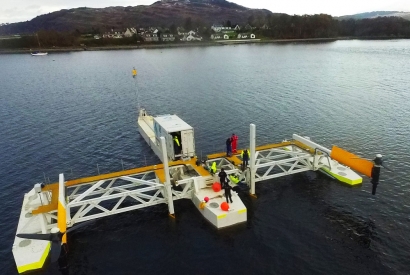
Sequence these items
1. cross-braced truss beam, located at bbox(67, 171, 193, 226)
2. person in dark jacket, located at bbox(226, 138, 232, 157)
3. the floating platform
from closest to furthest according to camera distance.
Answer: the floating platform
cross-braced truss beam, located at bbox(67, 171, 193, 226)
person in dark jacket, located at bbox(226, 138, 232, 157)

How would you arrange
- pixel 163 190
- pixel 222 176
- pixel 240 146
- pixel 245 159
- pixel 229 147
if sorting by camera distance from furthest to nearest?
pixel 240 146 < pixel 229 147 < pixel 245 159 < pixel 163 190 < pixel 222 176

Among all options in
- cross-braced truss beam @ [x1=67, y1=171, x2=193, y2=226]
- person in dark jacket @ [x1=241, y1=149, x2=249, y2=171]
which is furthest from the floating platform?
person in dark jacket @ [x1=241, y1=149, x2=249, y2=171]

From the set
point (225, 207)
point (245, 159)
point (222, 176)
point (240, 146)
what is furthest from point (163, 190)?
point (240, 146)

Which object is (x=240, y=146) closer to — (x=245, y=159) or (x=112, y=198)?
(x=245, y=159)

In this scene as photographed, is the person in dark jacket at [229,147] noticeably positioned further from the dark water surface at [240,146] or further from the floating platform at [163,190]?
the dark water surface at [240,146]

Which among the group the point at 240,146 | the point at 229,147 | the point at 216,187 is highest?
the point at 229,147

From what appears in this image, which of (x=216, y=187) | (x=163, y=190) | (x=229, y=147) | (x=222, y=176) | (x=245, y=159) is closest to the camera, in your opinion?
(x=222, y=176)

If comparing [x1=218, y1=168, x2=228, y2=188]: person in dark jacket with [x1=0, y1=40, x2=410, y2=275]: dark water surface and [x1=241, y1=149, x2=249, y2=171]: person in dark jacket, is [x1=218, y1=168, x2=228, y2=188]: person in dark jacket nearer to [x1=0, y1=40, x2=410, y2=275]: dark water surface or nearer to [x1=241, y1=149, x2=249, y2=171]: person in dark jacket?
[x1=0, y1=40, x2=410, y2=275]: dark water surface

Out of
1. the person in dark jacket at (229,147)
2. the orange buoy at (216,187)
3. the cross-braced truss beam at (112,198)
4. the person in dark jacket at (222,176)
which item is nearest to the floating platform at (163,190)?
the cross-braced truss beam at (112,198)

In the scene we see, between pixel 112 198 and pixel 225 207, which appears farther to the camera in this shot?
pixel 112 198

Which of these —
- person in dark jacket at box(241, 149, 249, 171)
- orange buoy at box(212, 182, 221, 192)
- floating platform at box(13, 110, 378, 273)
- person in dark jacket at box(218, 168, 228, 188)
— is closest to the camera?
floating platform at box(13, 110, 378, 273)

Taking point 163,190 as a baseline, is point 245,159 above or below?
above
